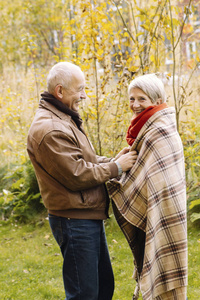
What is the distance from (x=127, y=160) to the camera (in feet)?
7.54

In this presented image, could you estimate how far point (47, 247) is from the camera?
192 inches

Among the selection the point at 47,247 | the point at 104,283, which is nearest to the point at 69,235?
the point at 104,283

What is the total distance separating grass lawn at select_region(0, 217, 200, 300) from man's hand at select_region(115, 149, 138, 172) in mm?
1747

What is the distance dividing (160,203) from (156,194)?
59 mm

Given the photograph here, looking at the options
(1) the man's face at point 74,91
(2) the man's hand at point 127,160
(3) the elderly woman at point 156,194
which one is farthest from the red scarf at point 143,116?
(1) the man's face at point 74,91

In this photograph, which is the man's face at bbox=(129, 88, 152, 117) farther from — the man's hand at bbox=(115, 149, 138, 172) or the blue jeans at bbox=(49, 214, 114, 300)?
the blue jeans at bbox=(49, 214, 114, 300)

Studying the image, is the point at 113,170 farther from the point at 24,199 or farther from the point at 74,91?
the point at 24,199

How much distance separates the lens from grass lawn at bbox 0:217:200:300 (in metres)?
3.65

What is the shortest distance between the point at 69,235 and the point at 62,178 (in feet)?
1.27

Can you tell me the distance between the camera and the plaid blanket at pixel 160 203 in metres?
2.14

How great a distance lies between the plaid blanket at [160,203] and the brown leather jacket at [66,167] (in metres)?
0.19

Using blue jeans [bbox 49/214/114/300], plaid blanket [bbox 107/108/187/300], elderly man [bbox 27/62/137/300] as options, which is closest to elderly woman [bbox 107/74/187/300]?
plaid blanket [bbox 107/108/187/300]

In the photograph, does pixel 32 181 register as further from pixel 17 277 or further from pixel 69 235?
pixel 69 235

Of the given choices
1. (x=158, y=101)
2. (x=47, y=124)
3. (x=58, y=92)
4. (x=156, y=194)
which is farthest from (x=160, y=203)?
(x=58, y=92)
